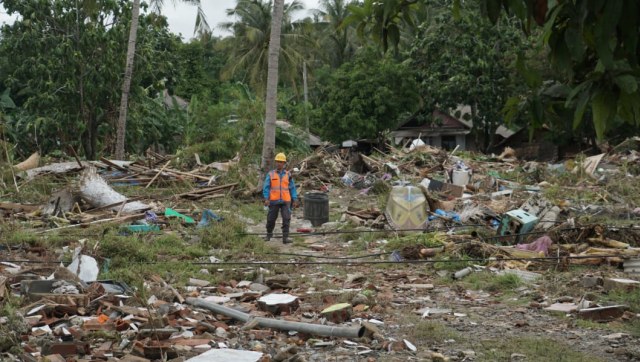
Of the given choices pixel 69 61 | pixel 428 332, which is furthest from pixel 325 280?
pixel 69 61

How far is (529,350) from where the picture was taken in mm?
5449

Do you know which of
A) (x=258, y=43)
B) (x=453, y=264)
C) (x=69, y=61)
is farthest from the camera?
(x=258, y=43)

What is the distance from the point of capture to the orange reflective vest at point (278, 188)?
36.8 ft

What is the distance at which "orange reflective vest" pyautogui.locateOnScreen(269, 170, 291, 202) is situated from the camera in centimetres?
1121

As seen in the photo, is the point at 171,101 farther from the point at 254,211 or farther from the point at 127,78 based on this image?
the point at 254,211

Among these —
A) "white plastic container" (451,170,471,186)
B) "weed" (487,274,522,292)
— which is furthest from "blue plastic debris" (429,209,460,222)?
"white plastic container" (451,170,471,186)

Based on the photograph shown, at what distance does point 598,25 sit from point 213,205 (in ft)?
44.1

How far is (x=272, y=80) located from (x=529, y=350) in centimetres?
1213

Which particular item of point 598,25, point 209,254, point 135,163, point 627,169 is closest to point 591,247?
point 209,254

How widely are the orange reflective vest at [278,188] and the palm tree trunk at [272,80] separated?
5653 millimetres

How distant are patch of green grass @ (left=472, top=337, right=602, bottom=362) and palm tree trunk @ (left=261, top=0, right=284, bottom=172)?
11569mm


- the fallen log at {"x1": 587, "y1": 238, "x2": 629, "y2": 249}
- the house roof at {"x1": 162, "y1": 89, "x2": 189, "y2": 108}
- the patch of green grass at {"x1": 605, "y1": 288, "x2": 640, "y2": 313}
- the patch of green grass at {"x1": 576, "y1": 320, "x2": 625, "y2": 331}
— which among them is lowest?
the patch of green grass at {"x1": 576, "y1": 320, "x2": 625, "y2": 331}

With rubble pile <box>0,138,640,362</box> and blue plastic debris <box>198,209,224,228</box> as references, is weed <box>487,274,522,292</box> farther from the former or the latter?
blue plastic debris <box>198,209,224,228</box>

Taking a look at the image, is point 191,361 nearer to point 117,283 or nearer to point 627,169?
point 117,283
